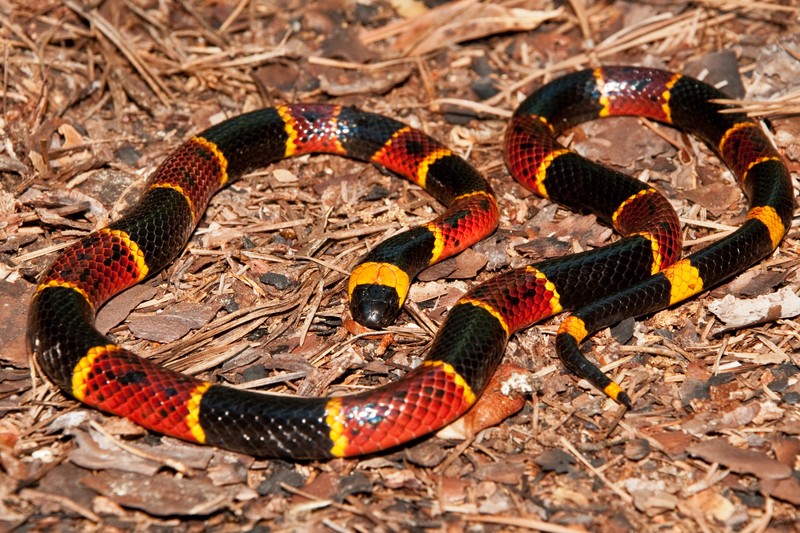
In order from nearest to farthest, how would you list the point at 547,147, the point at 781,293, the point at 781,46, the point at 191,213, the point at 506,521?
the point at 506,521
the point at 781,293
the point at 191,213
the point at 547,147
the point at 781,46

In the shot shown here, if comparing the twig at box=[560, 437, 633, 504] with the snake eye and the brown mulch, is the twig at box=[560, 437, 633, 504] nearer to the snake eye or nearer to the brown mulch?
the brown mulch

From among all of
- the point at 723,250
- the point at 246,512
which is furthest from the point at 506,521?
the point at 723,250

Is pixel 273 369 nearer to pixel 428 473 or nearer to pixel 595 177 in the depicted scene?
pixel 428 473

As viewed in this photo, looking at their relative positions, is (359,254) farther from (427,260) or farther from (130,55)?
(130,55)

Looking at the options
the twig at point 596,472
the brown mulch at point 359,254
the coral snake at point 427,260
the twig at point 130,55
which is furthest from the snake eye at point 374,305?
the twig at point 130,55

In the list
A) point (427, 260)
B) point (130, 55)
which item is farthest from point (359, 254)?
point (130, 55)

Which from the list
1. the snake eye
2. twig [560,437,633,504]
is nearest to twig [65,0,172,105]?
the snake eye

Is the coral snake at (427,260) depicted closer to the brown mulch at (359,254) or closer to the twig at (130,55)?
the brown mulch at (359,254)
